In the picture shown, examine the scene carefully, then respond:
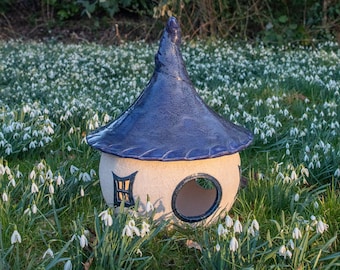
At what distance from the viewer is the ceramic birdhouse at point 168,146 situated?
2.75m

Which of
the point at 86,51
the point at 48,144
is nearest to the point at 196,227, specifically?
the point at 48,144

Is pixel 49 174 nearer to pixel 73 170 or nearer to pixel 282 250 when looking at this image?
pixel 73 170

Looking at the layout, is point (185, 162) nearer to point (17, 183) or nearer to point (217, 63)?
point (17, 183)

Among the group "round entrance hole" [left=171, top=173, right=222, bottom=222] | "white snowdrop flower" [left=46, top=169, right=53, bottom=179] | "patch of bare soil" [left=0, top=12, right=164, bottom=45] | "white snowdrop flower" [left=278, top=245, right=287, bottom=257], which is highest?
"patch of bare soil" [left=0, top=12, right=164, bottom=45]

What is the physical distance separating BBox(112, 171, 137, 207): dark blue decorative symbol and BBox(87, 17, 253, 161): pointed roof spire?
15 cm

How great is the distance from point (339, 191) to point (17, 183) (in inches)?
70.0

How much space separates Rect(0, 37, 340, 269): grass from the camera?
240 cm

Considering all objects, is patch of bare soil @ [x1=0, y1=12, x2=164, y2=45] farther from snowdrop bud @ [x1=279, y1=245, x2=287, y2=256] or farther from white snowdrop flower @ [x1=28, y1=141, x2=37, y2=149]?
snowdrop bud @ [x1=279, y1=245, x2=287, y2=256]

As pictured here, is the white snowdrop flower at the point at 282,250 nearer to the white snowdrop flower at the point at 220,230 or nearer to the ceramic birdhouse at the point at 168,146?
the white snowdrop flower at the point at 220,230

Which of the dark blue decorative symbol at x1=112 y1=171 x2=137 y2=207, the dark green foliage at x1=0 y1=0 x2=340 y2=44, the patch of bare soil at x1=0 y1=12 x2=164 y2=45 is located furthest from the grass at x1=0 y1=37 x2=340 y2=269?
the patch of bare soil at x1=0 y1=12 x2=164 y2=45

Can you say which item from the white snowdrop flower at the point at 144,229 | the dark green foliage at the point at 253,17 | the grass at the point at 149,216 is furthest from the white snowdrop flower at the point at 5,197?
the dark green foliage at the point at 253,17

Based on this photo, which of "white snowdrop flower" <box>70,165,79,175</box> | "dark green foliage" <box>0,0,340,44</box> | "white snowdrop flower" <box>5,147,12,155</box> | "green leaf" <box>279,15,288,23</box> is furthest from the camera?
"green leaf" <box>279,15,288,23</box>

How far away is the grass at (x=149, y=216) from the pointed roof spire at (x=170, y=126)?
308 mm

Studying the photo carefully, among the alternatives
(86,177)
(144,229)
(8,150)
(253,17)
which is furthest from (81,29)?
(144,229)
